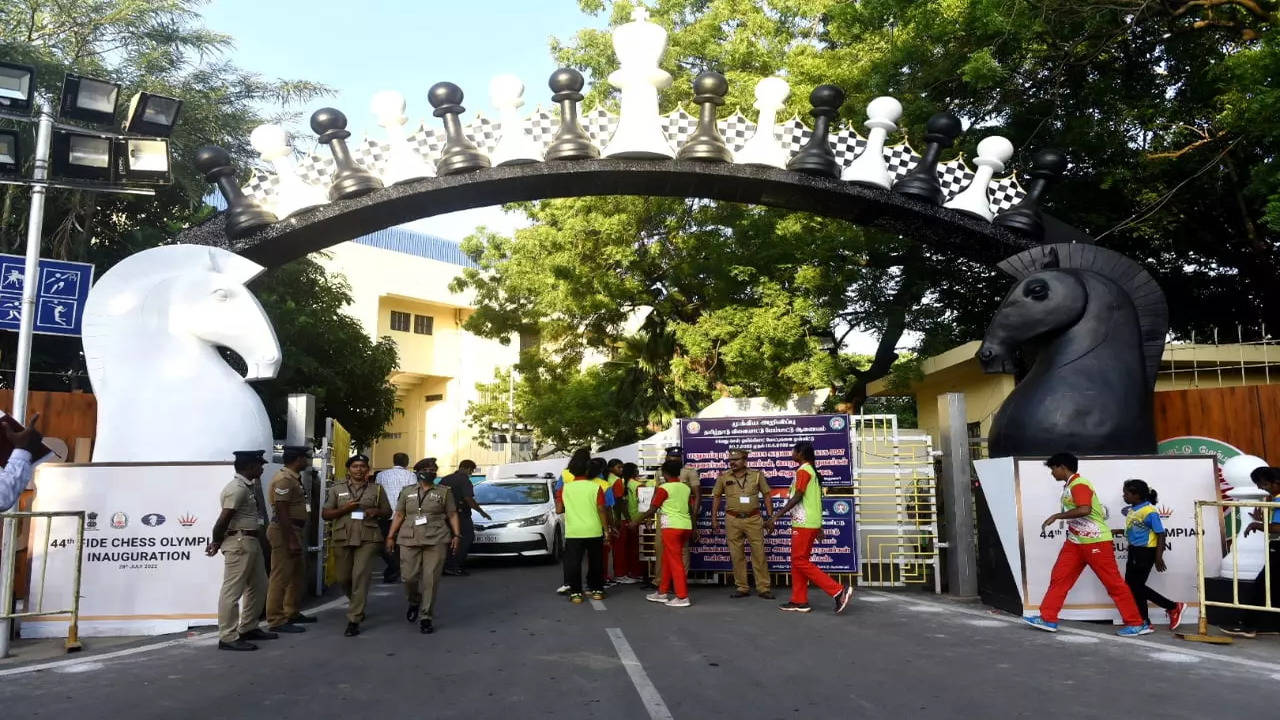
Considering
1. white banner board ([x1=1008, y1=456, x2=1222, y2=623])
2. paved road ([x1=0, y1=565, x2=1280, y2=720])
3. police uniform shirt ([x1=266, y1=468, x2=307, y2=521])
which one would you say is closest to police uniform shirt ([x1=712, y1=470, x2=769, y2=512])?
paved road ([x1=0, y1=565, x2=1280, y2=720])

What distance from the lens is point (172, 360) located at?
984cm

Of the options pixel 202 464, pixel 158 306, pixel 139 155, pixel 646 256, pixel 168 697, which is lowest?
pixel 168 697

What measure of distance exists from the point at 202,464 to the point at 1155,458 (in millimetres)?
8649

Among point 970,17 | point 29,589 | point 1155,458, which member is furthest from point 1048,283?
point 29,589

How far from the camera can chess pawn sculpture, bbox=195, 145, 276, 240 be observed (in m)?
10.7

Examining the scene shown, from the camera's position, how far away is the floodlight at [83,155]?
Result: 408 inches

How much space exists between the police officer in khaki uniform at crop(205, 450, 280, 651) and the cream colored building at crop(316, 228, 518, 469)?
3575 cm

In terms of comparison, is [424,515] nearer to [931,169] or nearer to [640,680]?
[640,680]

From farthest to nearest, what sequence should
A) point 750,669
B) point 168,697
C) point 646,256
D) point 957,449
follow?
point 646,256, point 957,449, point 750,669, point 168,697

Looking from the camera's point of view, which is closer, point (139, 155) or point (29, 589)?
point (29, 589)

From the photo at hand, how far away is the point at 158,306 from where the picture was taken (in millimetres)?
9953

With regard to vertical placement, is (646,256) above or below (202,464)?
above

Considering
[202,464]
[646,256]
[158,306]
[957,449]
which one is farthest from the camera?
[646,256]

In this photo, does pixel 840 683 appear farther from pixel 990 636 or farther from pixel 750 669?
pixel 990 636
